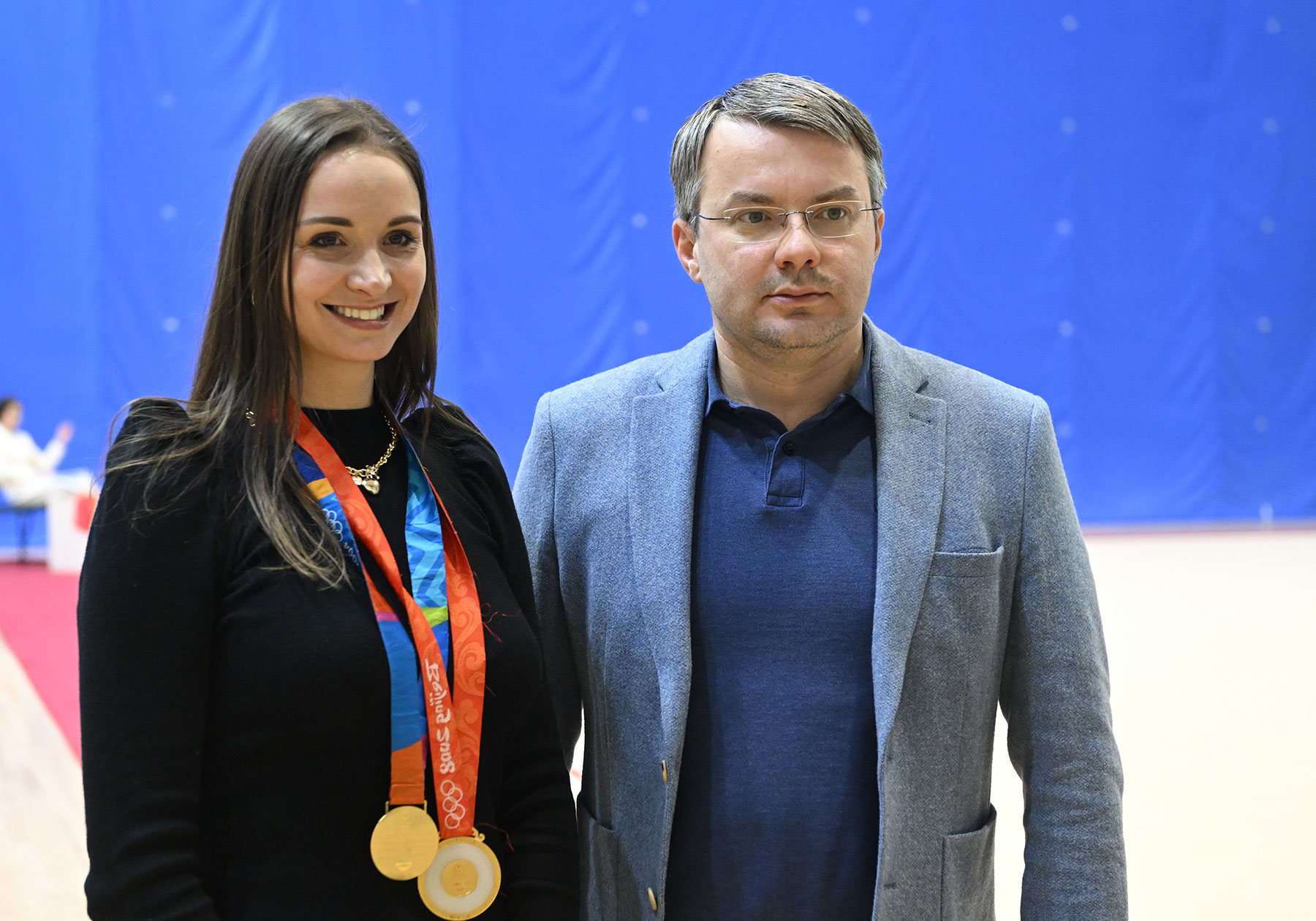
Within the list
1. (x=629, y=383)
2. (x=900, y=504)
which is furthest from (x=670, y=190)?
(x=900, y=504)

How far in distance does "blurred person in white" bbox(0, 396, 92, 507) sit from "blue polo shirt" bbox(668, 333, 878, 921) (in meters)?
8.34

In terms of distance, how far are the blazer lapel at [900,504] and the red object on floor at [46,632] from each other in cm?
358

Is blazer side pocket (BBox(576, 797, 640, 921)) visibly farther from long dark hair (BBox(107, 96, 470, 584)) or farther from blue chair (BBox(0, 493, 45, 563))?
blue chair (BBox(0, 493, 45, 563))

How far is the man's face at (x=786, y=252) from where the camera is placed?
1656mm

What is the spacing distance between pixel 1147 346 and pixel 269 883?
10.8m

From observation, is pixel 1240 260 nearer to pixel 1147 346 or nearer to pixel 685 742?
pixel 1147 346

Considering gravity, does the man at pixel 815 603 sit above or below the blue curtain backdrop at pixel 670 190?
below

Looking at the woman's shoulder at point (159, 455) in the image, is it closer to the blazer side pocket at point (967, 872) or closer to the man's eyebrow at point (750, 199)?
the man's eyebrow at point (750, 199)

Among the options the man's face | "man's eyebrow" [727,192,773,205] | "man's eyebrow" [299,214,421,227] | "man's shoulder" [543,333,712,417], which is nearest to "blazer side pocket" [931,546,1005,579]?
the man's face

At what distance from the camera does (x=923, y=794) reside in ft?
5.19

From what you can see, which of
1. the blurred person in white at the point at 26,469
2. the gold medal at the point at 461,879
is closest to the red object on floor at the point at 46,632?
the blurred person in white at the point at 26,469

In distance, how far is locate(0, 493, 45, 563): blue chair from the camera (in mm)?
8969

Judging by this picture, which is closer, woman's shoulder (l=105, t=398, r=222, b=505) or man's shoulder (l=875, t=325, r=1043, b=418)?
woman's shoulder (l=105, t=398, r=222, b=505)

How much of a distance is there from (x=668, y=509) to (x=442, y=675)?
1.47ft
